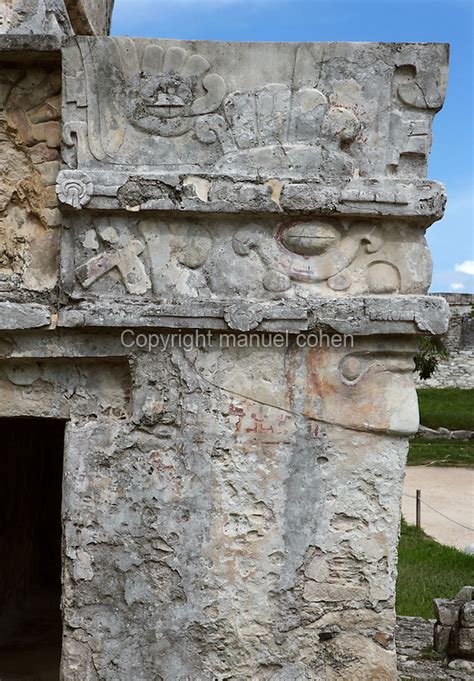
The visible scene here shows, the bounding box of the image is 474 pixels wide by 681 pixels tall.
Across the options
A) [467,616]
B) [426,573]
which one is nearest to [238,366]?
[467,616]

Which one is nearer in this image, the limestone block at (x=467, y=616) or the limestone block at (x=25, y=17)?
the limestone block at (x=25, y=17)

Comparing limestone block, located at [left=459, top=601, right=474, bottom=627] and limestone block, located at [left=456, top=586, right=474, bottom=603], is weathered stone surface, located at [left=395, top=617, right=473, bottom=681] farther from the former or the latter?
limestone block, located at [left=456, top=586, right=474, bottom=603]

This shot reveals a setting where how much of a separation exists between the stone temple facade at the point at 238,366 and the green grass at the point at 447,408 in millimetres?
14705

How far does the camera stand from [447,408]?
19.4 meters

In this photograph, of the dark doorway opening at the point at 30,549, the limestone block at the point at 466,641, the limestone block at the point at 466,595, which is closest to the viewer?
the dark doorway opening at the point at 30,549

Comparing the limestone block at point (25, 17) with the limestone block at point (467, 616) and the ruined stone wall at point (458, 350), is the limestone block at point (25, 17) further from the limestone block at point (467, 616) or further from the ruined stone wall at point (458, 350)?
the ruined stone wall at point (458, 350)

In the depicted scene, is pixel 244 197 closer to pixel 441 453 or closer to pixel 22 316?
pixel 22 316

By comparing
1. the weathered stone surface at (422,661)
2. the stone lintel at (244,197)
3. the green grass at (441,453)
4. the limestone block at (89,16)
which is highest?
the limestone block at (89,16)

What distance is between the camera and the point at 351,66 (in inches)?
132

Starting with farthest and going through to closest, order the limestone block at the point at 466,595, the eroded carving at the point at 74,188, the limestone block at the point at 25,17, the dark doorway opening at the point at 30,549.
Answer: the limestone block at the point at 466,595 < the dark doorway opening at the point at 30,549 < the limestone block at the point at 25,17 < the eroded carving at the point at 74,188

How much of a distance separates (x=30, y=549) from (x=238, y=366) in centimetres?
339

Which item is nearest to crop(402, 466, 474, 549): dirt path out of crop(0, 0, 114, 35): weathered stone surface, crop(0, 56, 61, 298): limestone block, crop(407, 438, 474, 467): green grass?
crop(407, 438, 474, 467): green grass

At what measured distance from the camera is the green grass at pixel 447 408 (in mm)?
17844

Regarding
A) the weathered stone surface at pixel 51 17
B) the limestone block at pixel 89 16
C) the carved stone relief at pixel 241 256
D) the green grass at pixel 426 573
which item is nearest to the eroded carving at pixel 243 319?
the carved stone relief at pixel 241 256
